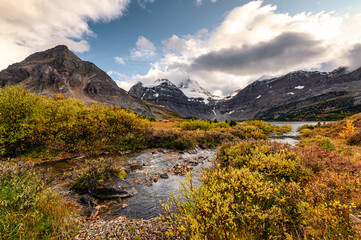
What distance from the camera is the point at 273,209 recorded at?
3.80m

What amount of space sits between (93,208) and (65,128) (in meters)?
10.2

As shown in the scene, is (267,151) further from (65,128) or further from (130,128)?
(65,128)

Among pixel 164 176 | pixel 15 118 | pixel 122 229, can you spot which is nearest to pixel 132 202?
pixel 122 229

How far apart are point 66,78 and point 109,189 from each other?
16672cm

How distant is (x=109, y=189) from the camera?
7738mm

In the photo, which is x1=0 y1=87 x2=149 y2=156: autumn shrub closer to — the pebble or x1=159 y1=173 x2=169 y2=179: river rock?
x1=159 y1=173 x2=169 y2=179: river rock

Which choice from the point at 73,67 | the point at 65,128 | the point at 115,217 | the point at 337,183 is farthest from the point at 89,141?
the point at 73,67

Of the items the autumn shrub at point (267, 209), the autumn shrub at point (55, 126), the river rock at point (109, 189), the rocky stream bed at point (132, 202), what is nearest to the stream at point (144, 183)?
the rocky stream bed at point (132, 202)

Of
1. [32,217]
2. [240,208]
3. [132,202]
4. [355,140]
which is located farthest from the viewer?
[355,140]

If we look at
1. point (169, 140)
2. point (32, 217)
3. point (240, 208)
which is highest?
point (240, 208)

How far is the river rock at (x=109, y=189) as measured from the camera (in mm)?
7621

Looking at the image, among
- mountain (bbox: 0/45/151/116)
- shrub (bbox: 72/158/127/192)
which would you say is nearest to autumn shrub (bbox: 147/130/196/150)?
shrub (bbox: 72/158/127/192)

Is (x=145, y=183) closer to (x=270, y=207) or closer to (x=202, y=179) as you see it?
(x=202, y=179)

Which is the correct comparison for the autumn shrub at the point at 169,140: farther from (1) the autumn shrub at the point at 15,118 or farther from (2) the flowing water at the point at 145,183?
(1) the autumn shrub at the point at 15,118
